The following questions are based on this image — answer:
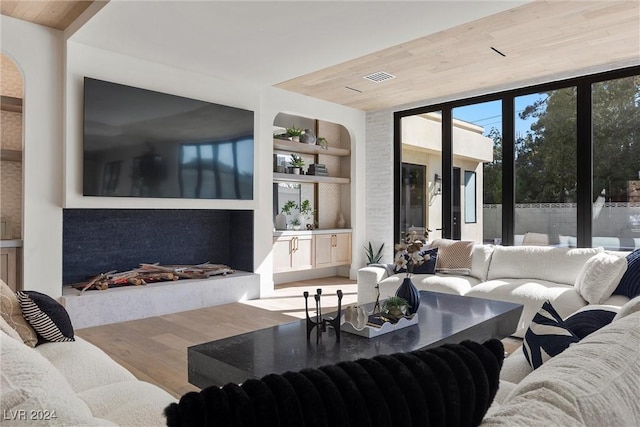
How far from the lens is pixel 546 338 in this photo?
5.57 ft

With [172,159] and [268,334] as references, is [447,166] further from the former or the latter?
[268,334]

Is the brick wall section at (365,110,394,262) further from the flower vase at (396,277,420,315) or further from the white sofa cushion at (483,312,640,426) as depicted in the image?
the white sofa cushion at (483,312,640,426)

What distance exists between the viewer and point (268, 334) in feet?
8.08

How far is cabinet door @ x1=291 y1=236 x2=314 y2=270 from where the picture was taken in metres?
6.34

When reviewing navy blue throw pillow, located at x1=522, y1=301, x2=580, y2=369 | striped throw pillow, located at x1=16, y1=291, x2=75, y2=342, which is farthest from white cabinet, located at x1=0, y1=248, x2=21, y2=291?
navy blue throw pillow, located at x1=522, y1=301, x2=580, y2=369

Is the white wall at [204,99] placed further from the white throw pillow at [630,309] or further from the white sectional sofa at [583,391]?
the white sectional sofa at [583,391]

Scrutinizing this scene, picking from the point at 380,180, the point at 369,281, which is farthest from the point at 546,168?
the point at 369,281

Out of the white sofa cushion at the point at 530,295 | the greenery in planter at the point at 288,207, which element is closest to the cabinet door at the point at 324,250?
the greenery in planter at the point at 288,207

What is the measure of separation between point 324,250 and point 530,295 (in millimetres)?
3483

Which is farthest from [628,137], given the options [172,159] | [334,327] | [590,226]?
[172,159]

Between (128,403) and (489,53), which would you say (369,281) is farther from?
(128,403)

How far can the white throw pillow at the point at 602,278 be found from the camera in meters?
3.34

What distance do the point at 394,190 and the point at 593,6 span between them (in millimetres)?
3778

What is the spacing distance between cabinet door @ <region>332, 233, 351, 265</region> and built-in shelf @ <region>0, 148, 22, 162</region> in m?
4.18
